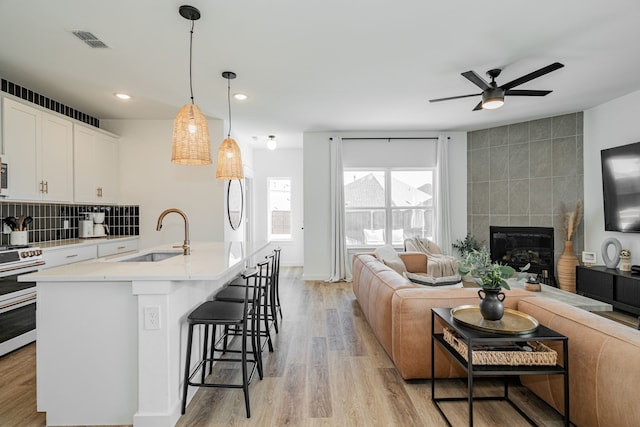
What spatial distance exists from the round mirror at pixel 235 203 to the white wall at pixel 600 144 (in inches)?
219

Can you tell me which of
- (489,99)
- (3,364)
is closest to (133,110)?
(3,364)

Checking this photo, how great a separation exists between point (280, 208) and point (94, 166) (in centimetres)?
381

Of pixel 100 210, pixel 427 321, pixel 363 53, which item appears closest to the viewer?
pixel 427 321

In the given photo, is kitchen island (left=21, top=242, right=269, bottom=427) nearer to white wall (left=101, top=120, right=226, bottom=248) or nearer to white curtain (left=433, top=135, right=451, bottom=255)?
white wall (left=101, top=120, right=226, bottom=248)

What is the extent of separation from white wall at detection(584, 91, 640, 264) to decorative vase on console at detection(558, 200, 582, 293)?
6.0 inches

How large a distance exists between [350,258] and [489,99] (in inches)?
140

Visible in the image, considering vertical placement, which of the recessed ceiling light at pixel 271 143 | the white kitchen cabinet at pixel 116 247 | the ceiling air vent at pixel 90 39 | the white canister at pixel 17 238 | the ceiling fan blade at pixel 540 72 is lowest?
the white kitchen cabinet at pixel 116 247

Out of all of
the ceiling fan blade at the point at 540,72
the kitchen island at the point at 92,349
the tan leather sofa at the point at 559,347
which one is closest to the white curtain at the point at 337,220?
the tan leather sofa at the point at 559,347

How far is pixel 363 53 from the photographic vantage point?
9.78 feet

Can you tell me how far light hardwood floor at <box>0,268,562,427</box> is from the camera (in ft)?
6.49

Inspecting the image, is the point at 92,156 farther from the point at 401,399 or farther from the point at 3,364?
the point at 401,399

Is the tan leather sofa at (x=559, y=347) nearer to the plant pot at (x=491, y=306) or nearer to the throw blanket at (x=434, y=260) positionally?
the plant pot at (x=491, y=306)

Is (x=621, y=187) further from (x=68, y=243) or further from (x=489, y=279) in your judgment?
(x=68, y=243)

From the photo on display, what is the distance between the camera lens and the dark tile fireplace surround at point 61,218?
3785 mm
